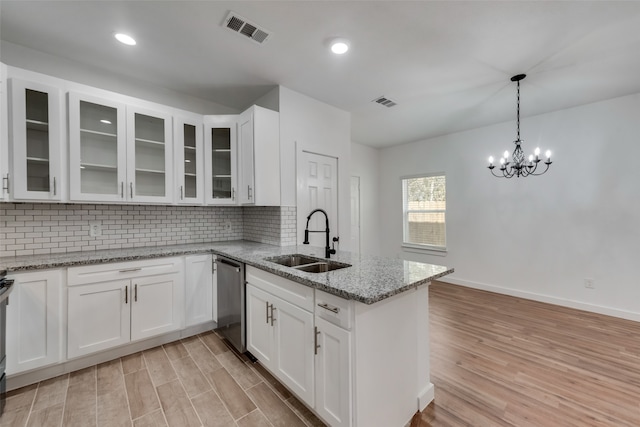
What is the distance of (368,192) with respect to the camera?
5766mm

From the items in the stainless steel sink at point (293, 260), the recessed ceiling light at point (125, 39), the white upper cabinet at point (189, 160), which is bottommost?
the stainless steel sink at point (293, 260)

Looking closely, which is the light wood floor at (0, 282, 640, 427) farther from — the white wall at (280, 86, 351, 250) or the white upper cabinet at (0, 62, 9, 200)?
the white wall at (280, 86, 351, 250)

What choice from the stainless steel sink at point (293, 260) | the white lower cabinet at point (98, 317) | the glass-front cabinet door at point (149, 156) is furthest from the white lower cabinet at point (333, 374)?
the glass-front cabinet door at point (149, 156)

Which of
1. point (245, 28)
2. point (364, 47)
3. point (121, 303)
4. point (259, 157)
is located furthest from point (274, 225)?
point (364, 47)

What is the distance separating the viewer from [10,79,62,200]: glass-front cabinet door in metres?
2.05

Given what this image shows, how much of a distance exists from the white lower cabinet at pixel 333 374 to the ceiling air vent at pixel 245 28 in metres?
2.18

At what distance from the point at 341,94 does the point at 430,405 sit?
10.4 ft

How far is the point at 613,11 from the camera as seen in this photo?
1822 millimetres

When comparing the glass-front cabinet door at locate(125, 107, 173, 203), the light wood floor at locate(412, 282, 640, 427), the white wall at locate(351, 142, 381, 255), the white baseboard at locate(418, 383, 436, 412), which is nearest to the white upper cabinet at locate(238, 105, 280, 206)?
the glass-front cabinet door at locate(125, 107, 173, 203)

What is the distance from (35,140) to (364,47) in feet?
9.43

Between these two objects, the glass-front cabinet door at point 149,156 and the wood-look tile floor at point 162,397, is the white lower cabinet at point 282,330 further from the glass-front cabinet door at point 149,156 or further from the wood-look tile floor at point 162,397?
the glass-front cabinet door at point 149,156

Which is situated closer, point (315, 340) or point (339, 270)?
point (315, 340)

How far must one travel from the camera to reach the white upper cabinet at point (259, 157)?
2867 millimetres

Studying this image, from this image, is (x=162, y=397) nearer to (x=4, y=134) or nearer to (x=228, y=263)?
(x=228, y=263)
